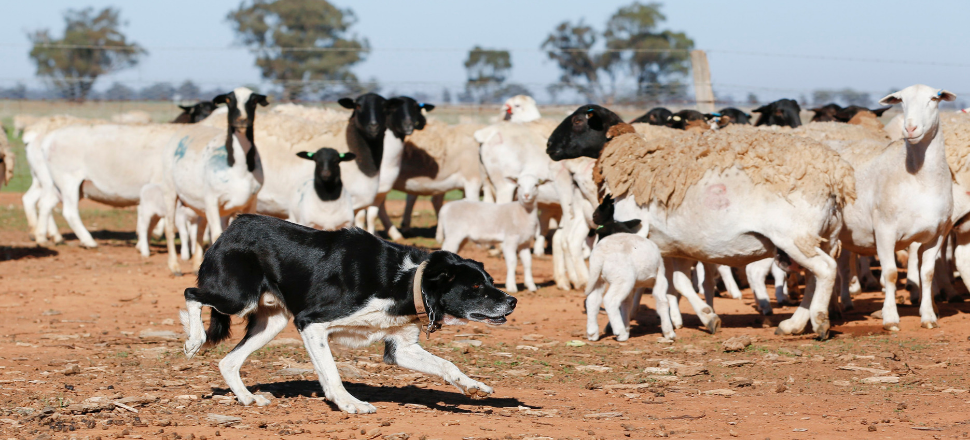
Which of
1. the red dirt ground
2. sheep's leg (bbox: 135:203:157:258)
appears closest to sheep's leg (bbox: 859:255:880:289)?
the red dirt ground

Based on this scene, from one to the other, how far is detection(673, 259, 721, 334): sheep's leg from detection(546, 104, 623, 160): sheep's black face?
6.12 feet

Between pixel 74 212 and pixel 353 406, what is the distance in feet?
42.2

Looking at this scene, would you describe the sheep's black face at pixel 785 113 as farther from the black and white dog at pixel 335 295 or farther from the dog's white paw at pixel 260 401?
the dog's white paw at pixel 260 401

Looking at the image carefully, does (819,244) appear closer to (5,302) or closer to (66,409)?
(66,409)

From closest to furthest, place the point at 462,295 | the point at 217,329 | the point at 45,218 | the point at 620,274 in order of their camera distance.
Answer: the point at 462,295 → the point at 217,329 → the point at 620,274 → the point at 45,218

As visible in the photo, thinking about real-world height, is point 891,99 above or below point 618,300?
above

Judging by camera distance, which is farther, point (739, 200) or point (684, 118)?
point (684, 118)

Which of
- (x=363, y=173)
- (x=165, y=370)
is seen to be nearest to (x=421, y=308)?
(x=165, y=370)

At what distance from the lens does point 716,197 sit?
9.02 m

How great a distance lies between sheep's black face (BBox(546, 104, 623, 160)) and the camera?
1133 centimetres

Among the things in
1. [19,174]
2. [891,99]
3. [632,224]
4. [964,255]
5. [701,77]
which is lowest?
[19,174]

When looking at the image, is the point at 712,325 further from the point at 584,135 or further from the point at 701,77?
the point at 701,77

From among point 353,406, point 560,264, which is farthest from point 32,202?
point 353,406

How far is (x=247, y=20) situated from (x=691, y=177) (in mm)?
71621
